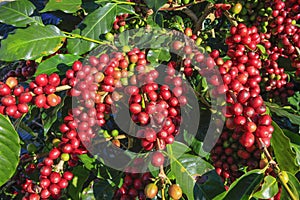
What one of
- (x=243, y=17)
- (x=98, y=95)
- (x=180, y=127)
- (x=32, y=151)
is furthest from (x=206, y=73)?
(x=32, y=151)

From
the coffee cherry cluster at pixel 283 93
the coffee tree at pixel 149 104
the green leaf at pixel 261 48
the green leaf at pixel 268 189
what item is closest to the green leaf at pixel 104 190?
the coffee tree at pixel 149 104

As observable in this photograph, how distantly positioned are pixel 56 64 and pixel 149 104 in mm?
307

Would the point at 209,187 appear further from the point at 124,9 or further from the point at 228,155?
the point at 124,9

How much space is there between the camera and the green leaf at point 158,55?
1.01 meters

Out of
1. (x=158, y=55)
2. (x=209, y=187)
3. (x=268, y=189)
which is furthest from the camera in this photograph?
(x=158, y=55)

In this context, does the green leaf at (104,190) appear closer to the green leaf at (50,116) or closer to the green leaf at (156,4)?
the green leaf at (50,116)

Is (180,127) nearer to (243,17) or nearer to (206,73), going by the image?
(206,73)

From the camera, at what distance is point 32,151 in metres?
1.26

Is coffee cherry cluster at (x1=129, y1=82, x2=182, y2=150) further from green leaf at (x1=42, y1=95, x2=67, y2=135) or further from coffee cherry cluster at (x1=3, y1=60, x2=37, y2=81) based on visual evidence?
coffee cherry cluster at (x1=3, y1=60, x2=37, y2=81)

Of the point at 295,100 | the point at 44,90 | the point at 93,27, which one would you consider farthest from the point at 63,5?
the point at 295,100

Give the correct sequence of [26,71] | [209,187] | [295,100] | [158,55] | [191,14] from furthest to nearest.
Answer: [295,100]
[191,14]
[26,71]
[158,55]
[209,187]

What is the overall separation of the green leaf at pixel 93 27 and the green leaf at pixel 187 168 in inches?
13.4

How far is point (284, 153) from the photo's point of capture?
85 cm

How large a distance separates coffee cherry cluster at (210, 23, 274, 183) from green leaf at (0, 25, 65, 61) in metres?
0.44
